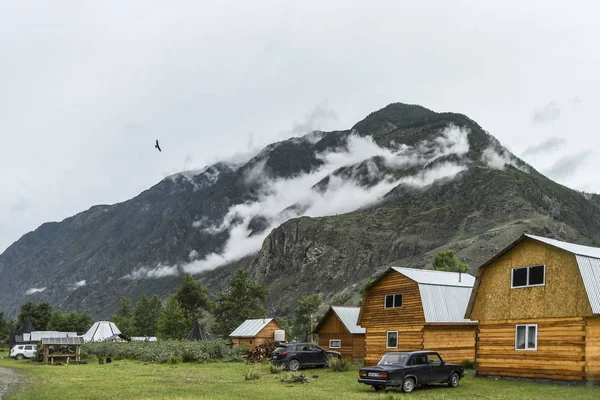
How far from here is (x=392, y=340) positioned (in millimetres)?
38438

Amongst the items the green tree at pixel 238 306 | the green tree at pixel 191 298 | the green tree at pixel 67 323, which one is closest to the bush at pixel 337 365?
the green tree at pixel 238 306

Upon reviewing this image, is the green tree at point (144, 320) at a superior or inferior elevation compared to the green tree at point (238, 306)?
inferior

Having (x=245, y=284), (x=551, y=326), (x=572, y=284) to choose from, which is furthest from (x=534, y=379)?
(x=245, y=284)

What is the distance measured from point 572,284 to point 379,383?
36.0 feet

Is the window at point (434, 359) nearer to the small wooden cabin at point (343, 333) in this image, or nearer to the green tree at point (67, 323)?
the small wooden cabin at point (343, 333)

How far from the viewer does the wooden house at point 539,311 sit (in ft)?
84.6

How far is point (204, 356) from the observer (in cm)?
5159

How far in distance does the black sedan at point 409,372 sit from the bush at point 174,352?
95.2ft

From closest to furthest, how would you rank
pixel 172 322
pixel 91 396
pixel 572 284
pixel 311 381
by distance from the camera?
pixel 91 396, pixel 572 284, pixel 311 381, pixel 172 322

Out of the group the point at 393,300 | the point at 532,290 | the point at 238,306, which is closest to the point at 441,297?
the point at 393,300

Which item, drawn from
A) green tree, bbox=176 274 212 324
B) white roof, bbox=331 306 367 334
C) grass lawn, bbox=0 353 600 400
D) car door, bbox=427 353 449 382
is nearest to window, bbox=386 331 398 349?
grass lawn, bbox=0 353 600 400

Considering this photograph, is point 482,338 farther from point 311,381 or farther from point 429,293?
point 311,381

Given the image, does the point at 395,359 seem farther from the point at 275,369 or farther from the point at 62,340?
the point at 62,340

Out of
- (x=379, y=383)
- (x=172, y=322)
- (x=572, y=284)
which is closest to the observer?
(x=379, y=383)
